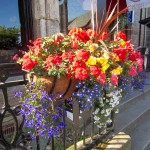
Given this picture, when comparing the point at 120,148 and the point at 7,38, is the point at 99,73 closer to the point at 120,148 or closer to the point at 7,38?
the point at 120,148

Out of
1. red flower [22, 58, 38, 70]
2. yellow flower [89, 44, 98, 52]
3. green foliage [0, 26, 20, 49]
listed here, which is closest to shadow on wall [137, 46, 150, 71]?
green foliage [0, 26, 20, 49]

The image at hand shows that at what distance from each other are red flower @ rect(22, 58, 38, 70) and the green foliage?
2.72 metres

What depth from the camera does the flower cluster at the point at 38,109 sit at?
5.28ft

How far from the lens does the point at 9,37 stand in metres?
4.20

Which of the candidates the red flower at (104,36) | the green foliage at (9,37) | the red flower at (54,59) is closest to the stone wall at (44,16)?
the green foliage at (9,37)

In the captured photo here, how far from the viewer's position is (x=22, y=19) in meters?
4.08

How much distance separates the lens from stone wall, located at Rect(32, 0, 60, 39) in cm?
386

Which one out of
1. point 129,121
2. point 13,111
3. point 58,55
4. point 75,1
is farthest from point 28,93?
point 75,1

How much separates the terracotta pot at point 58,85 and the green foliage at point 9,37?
2.72m

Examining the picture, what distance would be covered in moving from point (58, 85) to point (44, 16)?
2.58 m

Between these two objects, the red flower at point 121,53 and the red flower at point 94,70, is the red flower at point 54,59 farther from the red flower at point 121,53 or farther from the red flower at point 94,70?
the red flower at point 121,53

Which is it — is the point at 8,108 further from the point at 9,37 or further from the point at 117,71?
the point at 9,37

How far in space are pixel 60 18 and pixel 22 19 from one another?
849 millimetres

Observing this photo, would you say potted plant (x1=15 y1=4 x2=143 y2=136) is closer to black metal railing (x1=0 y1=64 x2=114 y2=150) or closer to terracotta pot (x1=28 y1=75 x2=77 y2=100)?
terracotta pot (x1=28 y1=75 x2=77 y2=100)
